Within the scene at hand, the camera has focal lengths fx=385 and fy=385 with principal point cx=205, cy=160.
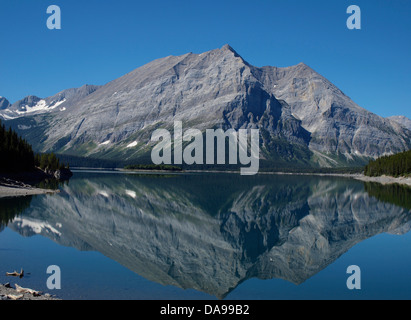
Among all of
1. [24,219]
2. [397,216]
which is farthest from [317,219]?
[24,219]

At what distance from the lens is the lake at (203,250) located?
2811 cm

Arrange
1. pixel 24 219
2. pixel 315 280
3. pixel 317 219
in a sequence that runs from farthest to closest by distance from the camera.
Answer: pixel 317 219
pixel 24 219
pixel 315 280

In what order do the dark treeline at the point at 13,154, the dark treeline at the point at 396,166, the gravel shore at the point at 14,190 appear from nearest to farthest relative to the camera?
the gravel shore at the point at 14,190, the dark treeline at the point at 13,154, the dark treeline at the point at 396,166

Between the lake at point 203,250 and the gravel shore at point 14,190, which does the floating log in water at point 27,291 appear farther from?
the gravel shore at point 14,190

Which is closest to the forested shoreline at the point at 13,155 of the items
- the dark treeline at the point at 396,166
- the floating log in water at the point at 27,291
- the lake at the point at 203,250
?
the lake at the point at 203,250

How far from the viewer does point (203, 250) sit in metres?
41.7

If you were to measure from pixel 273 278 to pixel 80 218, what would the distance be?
3677 cm

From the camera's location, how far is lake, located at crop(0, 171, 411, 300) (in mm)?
28109

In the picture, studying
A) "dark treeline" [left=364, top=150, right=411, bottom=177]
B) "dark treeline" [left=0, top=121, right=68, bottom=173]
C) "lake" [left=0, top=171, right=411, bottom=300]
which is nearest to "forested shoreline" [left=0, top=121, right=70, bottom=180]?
"dark treeline" [left=0, top=121, right=68, bottom=173]

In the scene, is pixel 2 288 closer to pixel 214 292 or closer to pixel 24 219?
pixel 214 292

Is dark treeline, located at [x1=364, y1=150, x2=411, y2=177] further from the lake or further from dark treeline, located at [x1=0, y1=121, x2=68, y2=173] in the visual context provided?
dark treeline, located at [x1=0, y1=121, x2=68, y2=173]

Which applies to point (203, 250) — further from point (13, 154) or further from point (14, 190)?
point (13, 154)

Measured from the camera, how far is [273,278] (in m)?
31.4

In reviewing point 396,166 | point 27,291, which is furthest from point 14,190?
point 396,166
